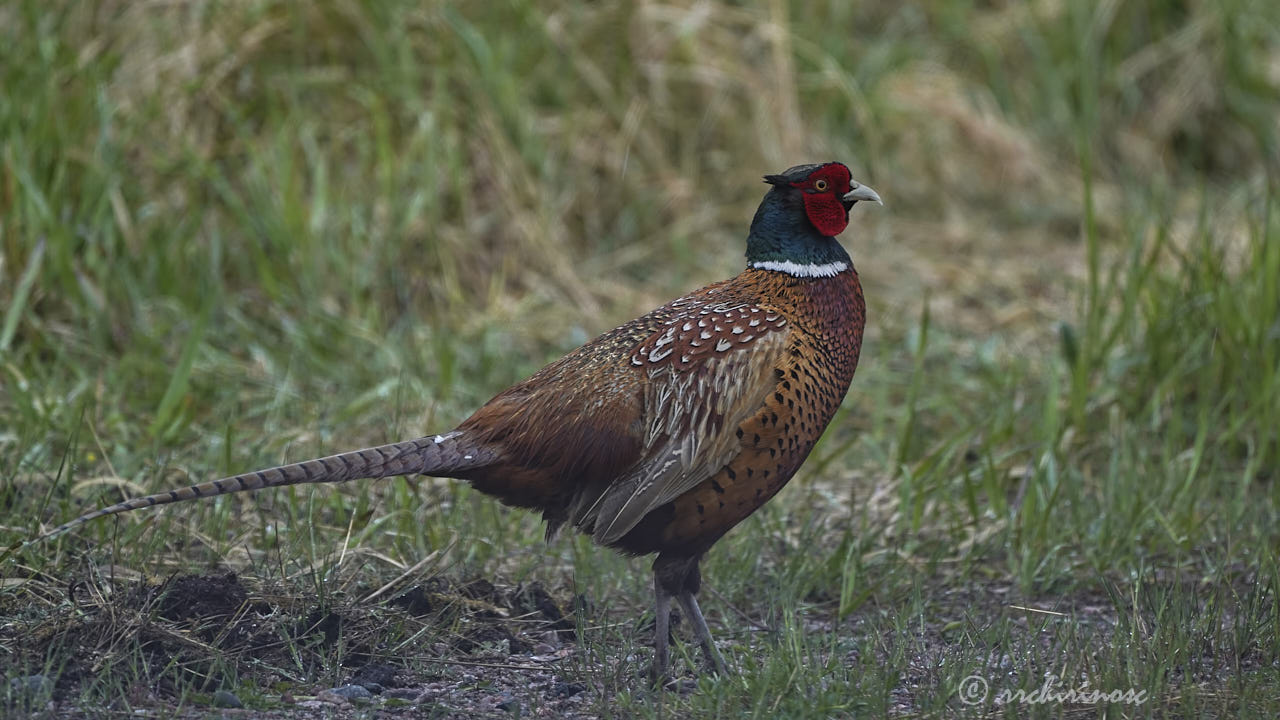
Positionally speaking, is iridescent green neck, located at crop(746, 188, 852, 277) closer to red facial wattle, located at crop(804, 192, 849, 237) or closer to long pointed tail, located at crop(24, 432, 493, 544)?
red facial wattle, located at crop(804, 192, 849, 237)

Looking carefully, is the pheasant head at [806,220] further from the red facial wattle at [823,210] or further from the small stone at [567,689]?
the small stone at [567,689]

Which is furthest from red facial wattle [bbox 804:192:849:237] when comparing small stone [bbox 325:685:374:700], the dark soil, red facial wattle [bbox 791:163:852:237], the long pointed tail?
small stone [bbox 325:685:374:700]

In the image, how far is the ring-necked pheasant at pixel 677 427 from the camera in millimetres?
3207

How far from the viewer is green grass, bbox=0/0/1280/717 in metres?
3.26

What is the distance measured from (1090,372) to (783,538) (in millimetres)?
1366

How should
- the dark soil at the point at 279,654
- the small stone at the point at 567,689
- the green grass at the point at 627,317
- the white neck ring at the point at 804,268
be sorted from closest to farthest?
the dark soil at the point at 279,654 < the small stone at the point at 567,689 < the green grass at the point at 627,317 < the white neck ring at the point at 804,268

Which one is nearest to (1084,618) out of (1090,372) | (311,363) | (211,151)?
(1090,372)

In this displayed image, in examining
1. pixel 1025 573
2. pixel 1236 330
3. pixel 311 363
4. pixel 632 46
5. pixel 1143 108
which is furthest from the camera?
pixel 1143 108

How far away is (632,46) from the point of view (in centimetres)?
705

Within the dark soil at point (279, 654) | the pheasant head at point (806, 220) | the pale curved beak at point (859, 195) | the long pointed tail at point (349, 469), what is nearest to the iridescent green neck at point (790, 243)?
the pheasant head at point (806, 220)

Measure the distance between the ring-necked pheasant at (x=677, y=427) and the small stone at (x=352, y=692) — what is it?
428 millimetres

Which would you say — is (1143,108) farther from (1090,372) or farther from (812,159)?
(1090,372)

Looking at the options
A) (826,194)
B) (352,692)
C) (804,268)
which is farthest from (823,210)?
(352,692)

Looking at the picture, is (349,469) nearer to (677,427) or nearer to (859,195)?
(677,427)
